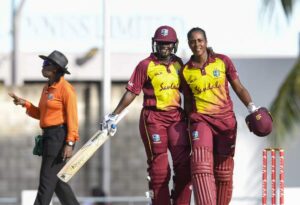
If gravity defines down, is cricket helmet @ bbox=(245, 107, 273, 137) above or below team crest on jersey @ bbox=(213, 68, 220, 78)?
below

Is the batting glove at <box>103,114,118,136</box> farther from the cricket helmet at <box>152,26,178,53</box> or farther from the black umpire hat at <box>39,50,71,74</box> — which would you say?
the black umpire hat at <box>39,50,71,74</box>

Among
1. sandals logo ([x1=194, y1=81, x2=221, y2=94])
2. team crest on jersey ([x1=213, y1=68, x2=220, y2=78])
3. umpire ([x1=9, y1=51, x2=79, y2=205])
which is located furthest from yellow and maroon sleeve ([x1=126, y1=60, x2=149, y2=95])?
umpire ([x1=9, y1=51, x2=79, y2=205])

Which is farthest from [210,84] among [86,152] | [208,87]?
[86,152]

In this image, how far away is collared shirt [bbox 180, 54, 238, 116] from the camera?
910 centimetres

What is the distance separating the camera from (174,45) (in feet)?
30.8

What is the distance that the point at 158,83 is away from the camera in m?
9.29

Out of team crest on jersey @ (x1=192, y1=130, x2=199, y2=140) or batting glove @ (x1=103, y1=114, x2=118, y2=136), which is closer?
team crest on jersey @ (x1=192, y1=130, x2=199, y2=140)

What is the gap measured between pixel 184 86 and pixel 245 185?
8.15m

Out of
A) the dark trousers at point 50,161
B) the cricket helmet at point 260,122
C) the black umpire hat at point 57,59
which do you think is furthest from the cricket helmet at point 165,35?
the dark trousers at point 50,161

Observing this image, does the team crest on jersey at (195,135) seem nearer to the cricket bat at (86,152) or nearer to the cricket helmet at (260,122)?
the cricket helmet at (260,122)

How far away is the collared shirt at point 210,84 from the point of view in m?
9.10

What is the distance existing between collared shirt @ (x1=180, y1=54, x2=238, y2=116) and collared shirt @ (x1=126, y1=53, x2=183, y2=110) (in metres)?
0.11

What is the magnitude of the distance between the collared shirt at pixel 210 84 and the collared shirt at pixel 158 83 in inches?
4.4

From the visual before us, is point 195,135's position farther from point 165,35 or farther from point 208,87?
point 165,35
